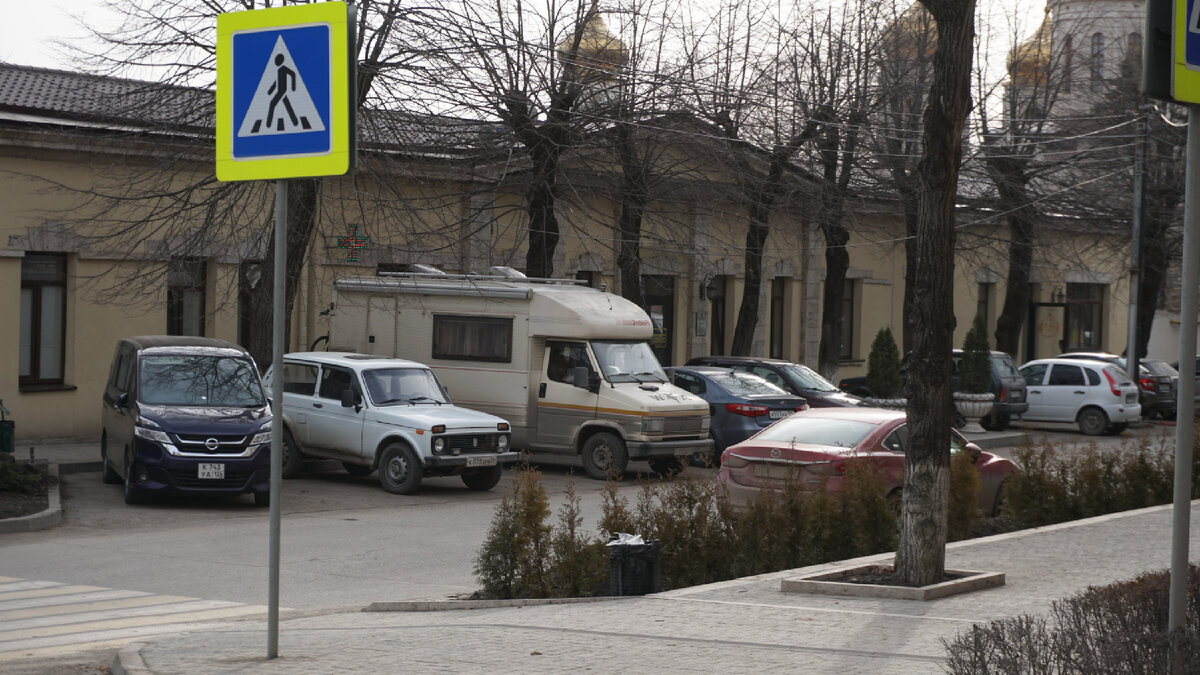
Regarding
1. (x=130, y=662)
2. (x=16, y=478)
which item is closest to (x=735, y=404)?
(x=16, y=478)

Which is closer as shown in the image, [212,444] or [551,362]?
[212,444]

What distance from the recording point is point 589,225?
106ft

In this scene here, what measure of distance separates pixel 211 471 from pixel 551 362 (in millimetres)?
6419

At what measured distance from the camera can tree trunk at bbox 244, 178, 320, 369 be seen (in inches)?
778

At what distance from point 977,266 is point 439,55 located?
82.4 ft

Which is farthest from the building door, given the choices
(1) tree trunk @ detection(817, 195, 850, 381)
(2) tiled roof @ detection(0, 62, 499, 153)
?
(2) tiled roof @ detection(0, 62, 499, 153)

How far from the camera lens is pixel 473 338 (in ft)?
71.9

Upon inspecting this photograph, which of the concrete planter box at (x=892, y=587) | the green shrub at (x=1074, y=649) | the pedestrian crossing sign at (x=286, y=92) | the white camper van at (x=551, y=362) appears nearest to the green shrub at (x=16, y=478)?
the white camper van at (x=551, y=362)

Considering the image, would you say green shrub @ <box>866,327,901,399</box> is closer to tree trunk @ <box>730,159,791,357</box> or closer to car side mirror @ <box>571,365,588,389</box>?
tree trunk @ <box>730,159,791,357</box>

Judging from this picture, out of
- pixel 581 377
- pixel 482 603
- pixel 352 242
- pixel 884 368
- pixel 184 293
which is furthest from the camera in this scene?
pixel 884 368

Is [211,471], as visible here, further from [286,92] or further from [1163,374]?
[1163,374]

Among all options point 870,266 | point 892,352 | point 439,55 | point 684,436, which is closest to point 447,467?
point 684,436

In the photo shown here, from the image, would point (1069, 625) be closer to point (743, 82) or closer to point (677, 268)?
point (743, 82)

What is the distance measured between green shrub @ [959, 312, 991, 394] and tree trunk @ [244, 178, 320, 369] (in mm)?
15835
